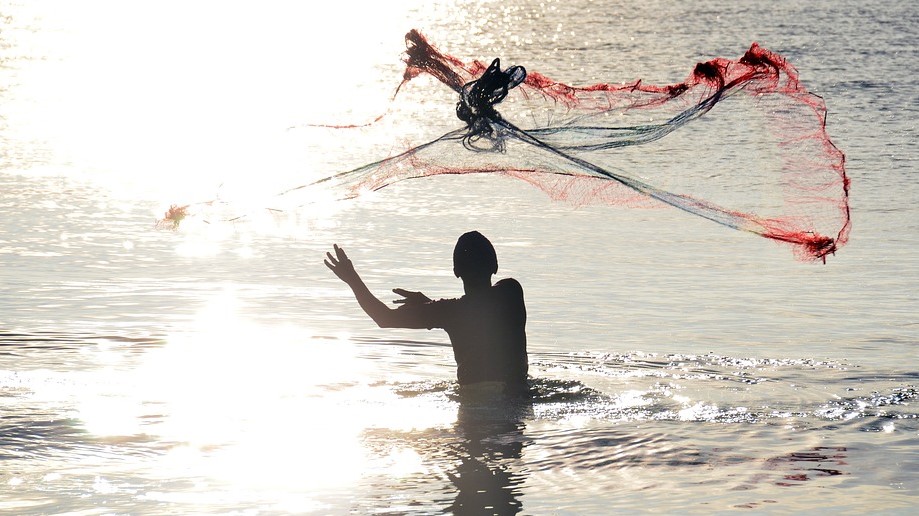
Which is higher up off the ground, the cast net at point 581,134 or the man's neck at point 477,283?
the cast net at point 581,134

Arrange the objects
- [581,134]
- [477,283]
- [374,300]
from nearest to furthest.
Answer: [374,300] < [477,283] < [581,134]

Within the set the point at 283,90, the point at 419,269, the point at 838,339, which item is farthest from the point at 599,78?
the point at 838,339

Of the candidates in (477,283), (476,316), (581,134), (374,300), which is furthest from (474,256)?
(581,134)

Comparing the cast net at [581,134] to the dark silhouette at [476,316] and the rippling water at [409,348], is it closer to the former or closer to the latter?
the dark silhouette at [476,316]

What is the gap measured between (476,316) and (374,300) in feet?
2.77

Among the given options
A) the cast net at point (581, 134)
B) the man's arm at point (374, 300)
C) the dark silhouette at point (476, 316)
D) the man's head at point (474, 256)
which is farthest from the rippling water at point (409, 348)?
the cast net at point (581, 134)

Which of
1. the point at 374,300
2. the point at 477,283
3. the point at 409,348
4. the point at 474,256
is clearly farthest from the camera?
the point at 409,348

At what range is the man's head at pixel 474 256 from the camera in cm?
1005

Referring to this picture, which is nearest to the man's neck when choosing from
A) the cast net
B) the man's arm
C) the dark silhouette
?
the dark silhouette

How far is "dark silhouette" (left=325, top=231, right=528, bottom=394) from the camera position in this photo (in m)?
10.1

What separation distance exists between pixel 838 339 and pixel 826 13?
57137 millimetres

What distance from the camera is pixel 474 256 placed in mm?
10117

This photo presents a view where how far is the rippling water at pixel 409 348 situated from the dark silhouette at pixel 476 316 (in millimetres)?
265

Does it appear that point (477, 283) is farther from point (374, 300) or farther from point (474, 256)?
point (374, 300)
